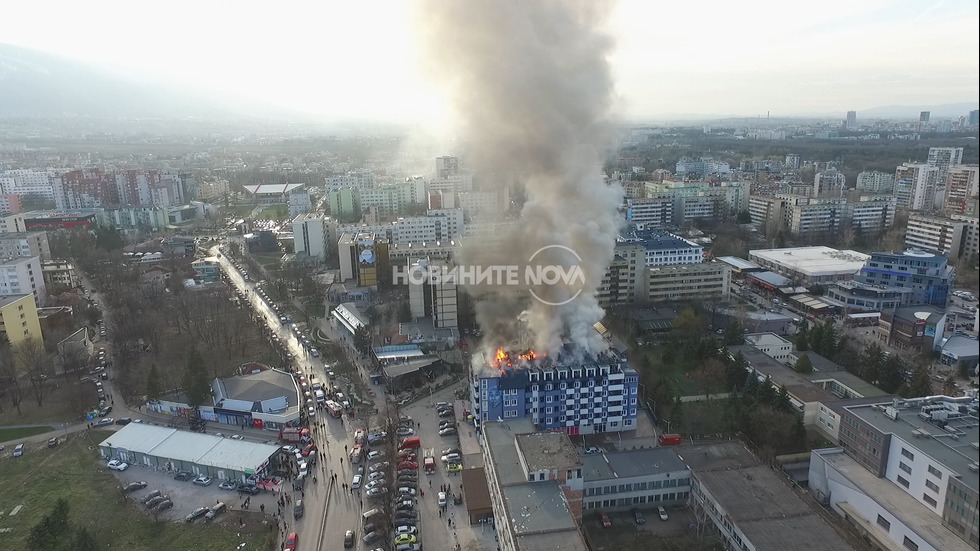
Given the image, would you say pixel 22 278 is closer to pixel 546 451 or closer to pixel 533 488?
pixel 546 451

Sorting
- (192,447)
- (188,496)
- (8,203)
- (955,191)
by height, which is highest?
(955,191)

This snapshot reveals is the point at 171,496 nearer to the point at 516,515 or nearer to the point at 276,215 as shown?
the point at 516,515

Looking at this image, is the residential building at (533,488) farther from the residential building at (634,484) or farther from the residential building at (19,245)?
Result: the residential building at (19,245)

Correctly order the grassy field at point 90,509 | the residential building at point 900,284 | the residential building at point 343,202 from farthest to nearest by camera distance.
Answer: the residential building at point 343,202 → the residential building at point 900,284 → the grassy field at point 90,509

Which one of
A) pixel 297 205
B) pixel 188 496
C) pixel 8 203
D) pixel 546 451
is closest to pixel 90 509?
pixel 188 496

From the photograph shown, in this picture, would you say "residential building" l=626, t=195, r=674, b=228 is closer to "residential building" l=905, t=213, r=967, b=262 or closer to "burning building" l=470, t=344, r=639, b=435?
"residential building" l=905, t=213, r=967, b=262

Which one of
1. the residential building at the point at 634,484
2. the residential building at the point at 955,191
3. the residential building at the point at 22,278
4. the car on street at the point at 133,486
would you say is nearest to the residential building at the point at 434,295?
the residential building at the point at 634,484
